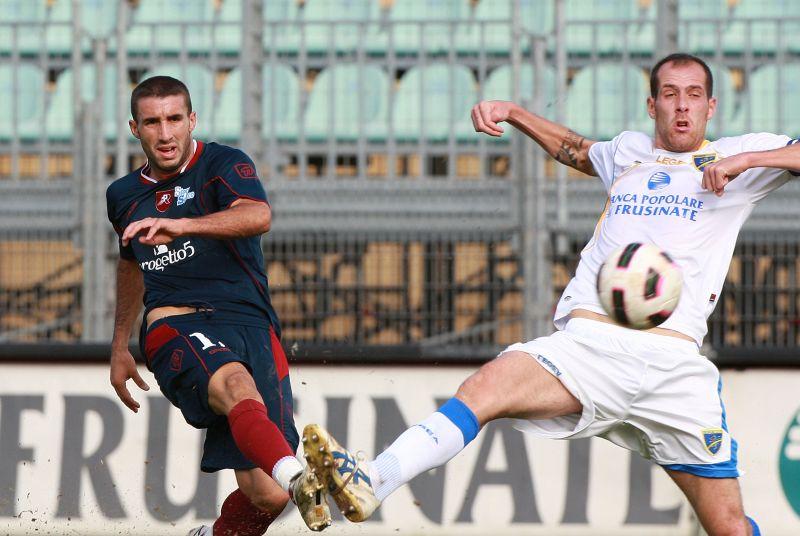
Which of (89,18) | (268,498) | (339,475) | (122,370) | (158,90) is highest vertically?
(89,18)

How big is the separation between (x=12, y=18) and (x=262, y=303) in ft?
20.7

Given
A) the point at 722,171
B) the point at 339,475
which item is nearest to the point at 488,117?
the point at 722,171

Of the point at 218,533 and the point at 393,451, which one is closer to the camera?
the point at 393,451

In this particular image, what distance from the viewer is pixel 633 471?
7.95 m

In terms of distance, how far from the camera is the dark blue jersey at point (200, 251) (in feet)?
18.7

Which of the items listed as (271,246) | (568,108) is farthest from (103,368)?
(568,108)

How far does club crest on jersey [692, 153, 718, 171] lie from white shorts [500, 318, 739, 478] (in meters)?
0.78

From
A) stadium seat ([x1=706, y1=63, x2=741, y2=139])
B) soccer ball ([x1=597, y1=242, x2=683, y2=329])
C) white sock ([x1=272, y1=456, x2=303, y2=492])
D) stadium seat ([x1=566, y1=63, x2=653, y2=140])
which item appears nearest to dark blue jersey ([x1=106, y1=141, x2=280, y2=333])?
white sock ([x1=272, y1=456, x2=303, y2=492])

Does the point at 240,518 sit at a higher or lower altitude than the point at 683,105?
lower

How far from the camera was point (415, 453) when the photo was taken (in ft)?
14.8

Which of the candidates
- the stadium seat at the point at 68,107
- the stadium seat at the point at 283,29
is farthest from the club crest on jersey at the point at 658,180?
the stadium seat at the point at 68,107

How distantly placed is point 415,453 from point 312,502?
1.38 feet

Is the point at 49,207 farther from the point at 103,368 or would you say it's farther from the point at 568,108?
the point at 568,108

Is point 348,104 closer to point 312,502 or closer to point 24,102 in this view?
point 24,102
